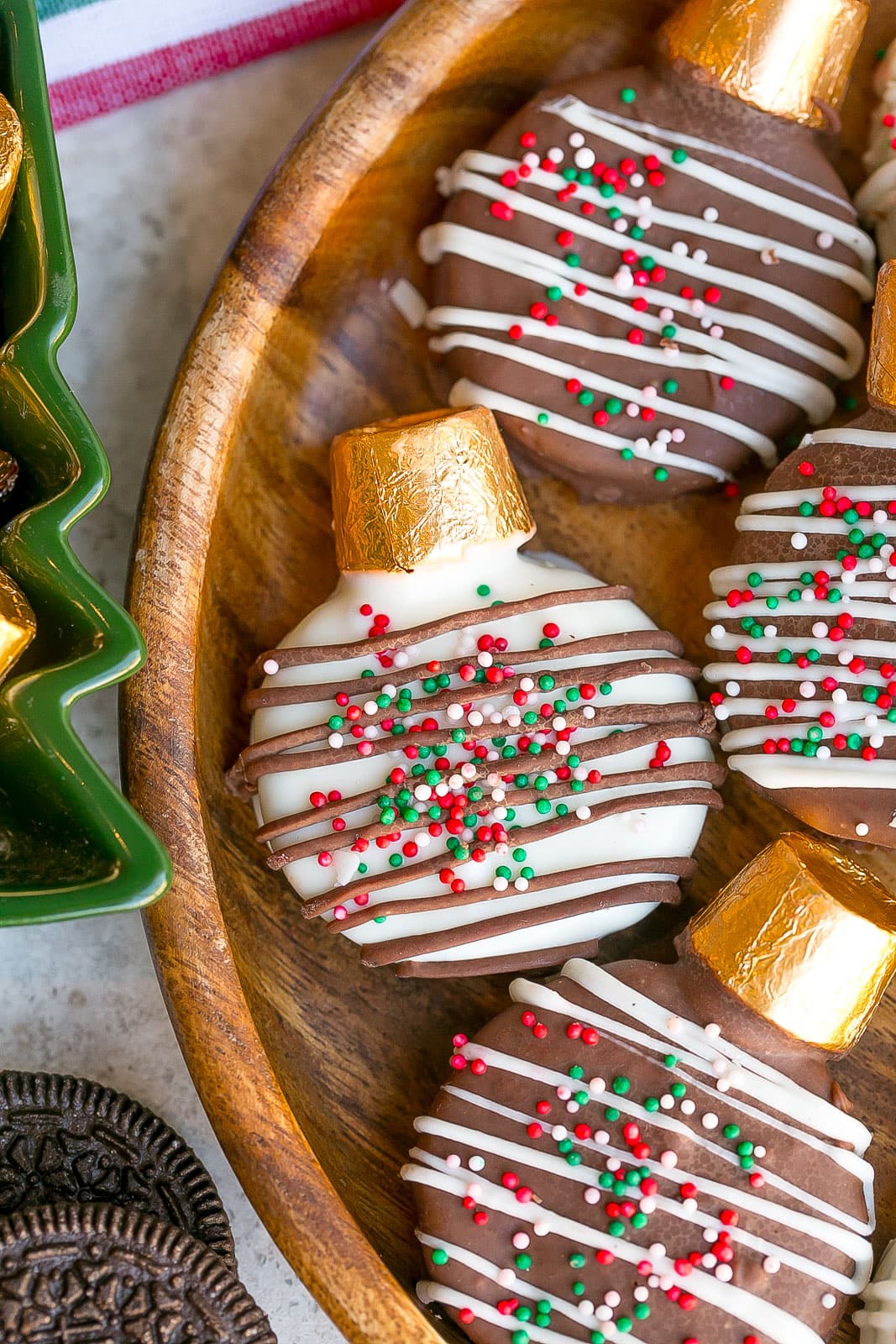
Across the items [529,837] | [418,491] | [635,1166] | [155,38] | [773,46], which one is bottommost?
[635,1166]

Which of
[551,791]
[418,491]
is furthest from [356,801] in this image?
[418,491]

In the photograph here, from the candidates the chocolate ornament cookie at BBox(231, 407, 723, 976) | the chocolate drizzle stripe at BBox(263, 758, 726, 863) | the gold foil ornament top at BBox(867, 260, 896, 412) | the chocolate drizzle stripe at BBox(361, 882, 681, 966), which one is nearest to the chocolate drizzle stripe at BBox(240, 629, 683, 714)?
the chocolate ornament cookie at BBox(231, 407, 723, 976)

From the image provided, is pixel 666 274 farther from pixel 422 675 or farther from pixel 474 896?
pixel 474 896

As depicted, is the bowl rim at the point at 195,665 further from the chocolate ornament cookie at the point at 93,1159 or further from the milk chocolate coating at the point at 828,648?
the milk chocolate coating at the point at 828,648

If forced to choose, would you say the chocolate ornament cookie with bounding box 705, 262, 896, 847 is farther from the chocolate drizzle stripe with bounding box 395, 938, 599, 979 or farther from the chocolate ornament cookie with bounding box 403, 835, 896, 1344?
the chocolate drizzle stripe with bounding box 395, 938, 599, 979

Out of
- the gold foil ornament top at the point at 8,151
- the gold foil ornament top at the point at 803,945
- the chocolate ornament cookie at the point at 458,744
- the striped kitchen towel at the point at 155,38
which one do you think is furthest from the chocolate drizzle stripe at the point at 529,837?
the striped kitchen towel at the point at 155,38

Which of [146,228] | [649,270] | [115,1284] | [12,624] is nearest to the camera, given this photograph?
[12,624]
